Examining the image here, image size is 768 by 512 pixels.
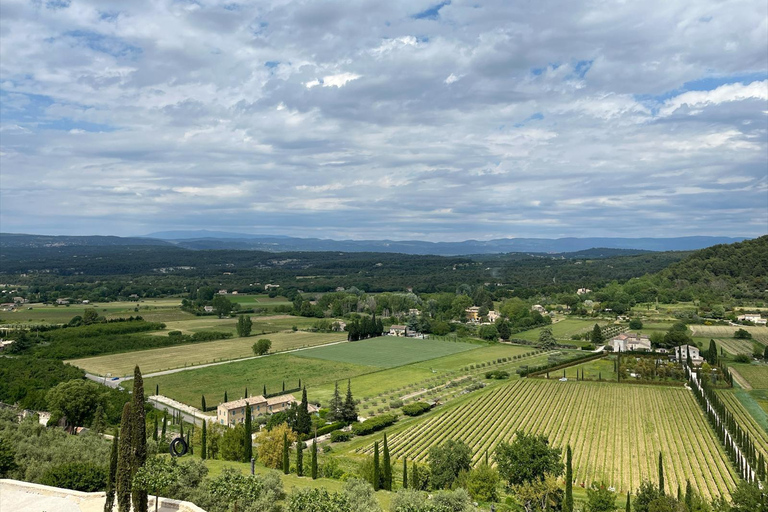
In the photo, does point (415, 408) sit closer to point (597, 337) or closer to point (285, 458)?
point (285, 458)

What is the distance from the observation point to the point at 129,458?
22234 millimetres

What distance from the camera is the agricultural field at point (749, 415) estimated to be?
40.5m

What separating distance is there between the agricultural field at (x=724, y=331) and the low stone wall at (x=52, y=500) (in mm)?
90914

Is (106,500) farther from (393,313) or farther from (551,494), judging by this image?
(393,313)

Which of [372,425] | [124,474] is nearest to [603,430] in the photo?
[372,425]

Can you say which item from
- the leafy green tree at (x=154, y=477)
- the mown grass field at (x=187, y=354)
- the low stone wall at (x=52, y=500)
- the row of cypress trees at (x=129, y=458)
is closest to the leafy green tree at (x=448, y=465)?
the low stone wall at (x=52, y=500)

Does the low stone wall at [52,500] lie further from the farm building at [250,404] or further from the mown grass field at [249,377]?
the mown grass field at [249,377]

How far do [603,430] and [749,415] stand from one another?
15.5m

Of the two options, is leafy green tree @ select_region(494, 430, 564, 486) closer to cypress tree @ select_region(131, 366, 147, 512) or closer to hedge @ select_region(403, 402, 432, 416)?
hedge @ select_region(403, 402, 432, 416)

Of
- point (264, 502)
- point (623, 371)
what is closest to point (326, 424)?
point (264, 502)

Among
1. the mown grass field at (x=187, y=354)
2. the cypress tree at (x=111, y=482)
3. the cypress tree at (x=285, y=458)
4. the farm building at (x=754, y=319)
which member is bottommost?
the mown grass field at (x=187, y=354)

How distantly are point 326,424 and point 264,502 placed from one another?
2393 centimetres

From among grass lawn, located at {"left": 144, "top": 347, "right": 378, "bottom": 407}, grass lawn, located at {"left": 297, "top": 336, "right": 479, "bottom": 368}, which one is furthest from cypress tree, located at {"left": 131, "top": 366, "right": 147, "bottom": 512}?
grass lawn, located at {"left": 297, "top": 336, "right": 479, "bottom": 368}

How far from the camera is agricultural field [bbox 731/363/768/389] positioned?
59062 mm
